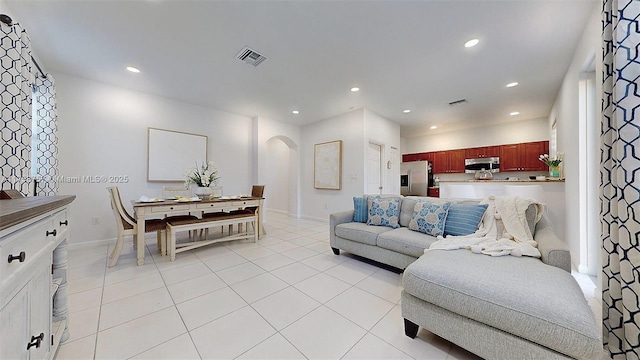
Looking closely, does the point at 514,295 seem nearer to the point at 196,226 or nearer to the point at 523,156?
the point at 196,226

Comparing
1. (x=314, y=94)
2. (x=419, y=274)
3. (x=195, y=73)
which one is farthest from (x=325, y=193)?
(x=419, y=274)

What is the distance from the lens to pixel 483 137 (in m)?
6.12

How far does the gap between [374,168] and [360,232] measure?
2941 millimetres

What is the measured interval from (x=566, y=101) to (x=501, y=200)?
2.34 metres

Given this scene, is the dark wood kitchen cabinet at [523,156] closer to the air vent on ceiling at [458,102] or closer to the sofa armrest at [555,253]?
the air vent on ceiling at [458,102]

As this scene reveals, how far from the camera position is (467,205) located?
92.8 inches

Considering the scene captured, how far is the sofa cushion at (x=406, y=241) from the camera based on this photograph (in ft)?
7.09

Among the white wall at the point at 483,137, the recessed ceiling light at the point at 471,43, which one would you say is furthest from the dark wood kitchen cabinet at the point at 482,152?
the recessed ceiling light at the point at 471,43

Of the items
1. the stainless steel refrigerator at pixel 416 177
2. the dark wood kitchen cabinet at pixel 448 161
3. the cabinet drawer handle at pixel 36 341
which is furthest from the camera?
the stainless steel refrigerator at pixel 416 177

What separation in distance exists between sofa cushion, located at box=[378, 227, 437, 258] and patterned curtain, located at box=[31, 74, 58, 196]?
4.18 m

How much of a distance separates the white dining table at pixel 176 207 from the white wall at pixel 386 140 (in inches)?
99.5

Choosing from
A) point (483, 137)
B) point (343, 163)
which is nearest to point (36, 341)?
point (343, 163)

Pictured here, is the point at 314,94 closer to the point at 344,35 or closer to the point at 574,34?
the point at 344,35

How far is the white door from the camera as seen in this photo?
16.7 ft
